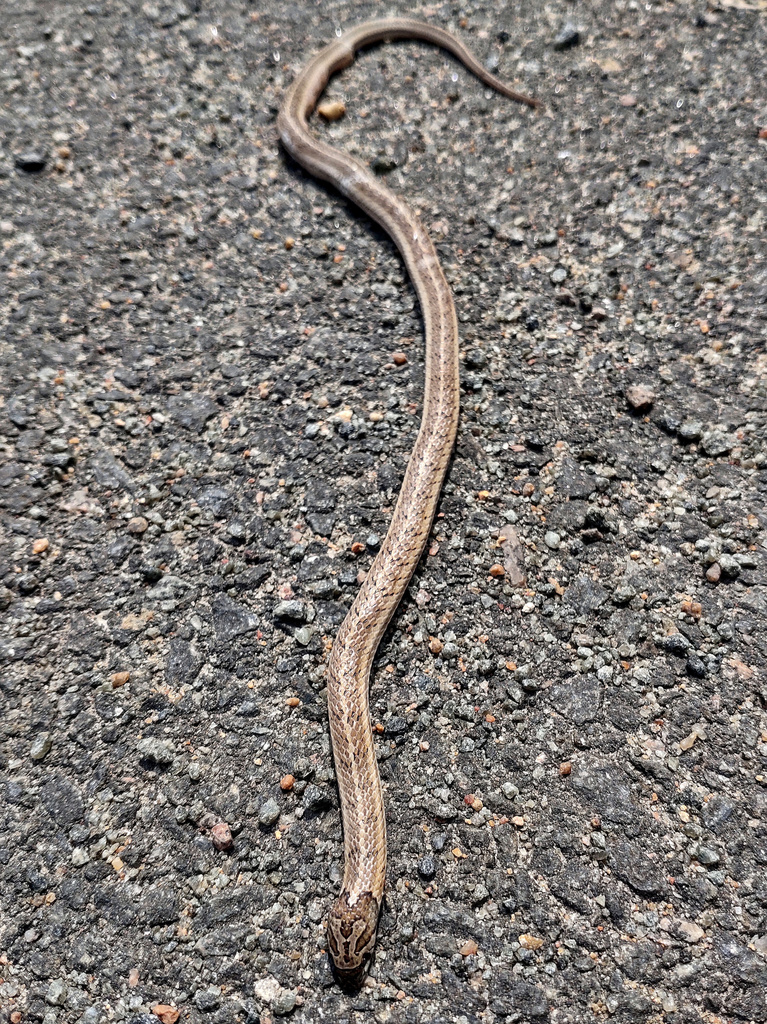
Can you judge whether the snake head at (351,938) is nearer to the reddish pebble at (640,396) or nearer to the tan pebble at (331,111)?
the reddish pebble at (640,396)

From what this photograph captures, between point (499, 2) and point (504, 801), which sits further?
point (499, 2)

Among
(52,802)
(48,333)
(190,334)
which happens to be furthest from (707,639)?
(48,333)

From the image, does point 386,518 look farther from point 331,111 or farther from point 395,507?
point 331,111

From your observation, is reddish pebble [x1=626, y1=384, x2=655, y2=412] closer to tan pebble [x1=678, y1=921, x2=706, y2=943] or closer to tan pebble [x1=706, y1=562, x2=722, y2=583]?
tan pebble [x1=706, y1=562, x2=722, y2=583]

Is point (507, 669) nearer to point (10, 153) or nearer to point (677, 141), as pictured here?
point (677, 141)

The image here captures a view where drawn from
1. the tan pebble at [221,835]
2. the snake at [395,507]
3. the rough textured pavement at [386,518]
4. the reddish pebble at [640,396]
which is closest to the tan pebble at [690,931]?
the rough textured pavement at [386,518]
